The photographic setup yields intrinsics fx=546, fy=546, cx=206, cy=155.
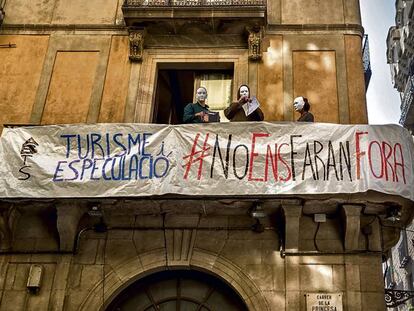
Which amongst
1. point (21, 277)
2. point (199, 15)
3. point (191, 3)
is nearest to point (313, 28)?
point (199, 15)

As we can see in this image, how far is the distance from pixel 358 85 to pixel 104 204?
18.6 feet

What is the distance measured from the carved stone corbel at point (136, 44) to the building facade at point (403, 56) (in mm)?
21692

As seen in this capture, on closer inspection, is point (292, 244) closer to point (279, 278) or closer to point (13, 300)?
point (279, 278)

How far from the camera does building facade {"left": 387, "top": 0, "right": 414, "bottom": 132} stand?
3084 cm

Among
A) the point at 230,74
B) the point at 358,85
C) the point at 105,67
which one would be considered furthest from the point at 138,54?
the point at 358,85

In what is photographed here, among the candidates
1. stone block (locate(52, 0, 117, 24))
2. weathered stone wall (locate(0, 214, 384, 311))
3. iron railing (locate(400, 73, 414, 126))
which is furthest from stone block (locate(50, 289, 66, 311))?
iron railing (locate(400, 73, 414, 126))

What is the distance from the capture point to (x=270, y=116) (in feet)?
36.3

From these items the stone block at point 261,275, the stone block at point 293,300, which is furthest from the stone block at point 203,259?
the stone block at point 293,300

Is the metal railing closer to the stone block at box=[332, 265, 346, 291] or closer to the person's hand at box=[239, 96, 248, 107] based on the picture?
the person's hand at box=[239, 96, 248, 107]

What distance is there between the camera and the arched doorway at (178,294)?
9.87 m

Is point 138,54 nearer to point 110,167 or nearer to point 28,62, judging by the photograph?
point 28,62

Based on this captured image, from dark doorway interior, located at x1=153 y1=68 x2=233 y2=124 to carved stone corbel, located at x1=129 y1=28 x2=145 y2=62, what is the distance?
65cm

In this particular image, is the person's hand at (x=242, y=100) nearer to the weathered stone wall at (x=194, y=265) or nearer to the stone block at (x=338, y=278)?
the weathered stone wall at (x=194, y=265)

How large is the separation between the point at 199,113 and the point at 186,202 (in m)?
1.91
